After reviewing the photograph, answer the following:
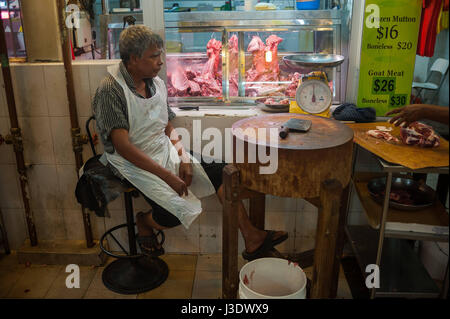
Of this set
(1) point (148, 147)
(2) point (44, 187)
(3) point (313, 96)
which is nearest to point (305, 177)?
(3) point (313, 96)

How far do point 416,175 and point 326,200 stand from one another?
1.32 m

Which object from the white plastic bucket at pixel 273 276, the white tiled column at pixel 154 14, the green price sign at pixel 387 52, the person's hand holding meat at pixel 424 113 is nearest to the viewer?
the person's hand holding meat at pixel 424 113

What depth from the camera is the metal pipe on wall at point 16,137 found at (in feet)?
Answer: 9.46

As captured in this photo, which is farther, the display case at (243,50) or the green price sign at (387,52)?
the display case at (243,50)

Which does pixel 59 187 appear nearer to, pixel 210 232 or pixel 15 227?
pixel 15 227

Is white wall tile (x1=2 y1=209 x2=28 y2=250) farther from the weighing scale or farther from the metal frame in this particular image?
the metal frame

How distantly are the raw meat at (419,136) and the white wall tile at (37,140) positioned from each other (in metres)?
2.54

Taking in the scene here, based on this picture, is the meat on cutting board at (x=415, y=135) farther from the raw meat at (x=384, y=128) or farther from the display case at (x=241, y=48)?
the display case at (x=241, y=48)

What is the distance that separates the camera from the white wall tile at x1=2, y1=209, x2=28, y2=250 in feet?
11.4

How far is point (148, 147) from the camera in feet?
9.16

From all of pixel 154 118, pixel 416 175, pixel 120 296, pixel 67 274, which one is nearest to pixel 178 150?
pixel 154 118

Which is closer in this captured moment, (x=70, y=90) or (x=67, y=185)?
(x=70, y=90)

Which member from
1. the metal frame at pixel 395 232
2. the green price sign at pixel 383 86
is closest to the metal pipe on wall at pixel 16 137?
the metal frame at pixel 395 232

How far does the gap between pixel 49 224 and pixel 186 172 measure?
4.65 ft
